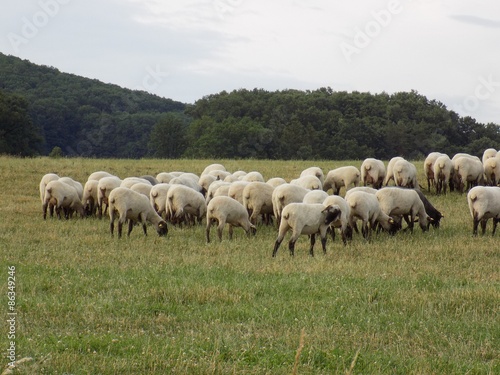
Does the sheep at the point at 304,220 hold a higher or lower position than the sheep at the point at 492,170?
lower

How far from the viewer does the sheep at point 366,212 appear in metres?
15.9

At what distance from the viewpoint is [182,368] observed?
6.26m

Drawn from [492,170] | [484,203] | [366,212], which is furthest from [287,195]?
[492,170]

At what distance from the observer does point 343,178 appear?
23938 millimetres

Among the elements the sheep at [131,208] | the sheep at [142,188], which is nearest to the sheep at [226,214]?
the sheep at [131,208]

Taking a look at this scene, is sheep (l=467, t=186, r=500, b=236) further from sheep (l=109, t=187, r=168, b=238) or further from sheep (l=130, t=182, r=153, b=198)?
sheep (l=130, t=182, r=153, b=198)

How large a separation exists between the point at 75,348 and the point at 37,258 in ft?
19.5

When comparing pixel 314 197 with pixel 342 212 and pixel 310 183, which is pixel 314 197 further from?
pixel 310 183

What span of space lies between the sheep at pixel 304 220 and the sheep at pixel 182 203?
506 centimetres

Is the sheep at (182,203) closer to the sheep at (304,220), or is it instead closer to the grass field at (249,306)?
the grass field at (249,306)

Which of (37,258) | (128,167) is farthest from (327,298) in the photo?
(128,167)

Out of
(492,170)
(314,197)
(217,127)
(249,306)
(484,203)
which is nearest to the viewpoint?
(249,306)

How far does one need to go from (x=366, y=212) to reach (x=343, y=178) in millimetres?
8103

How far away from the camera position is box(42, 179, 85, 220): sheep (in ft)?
63.0
